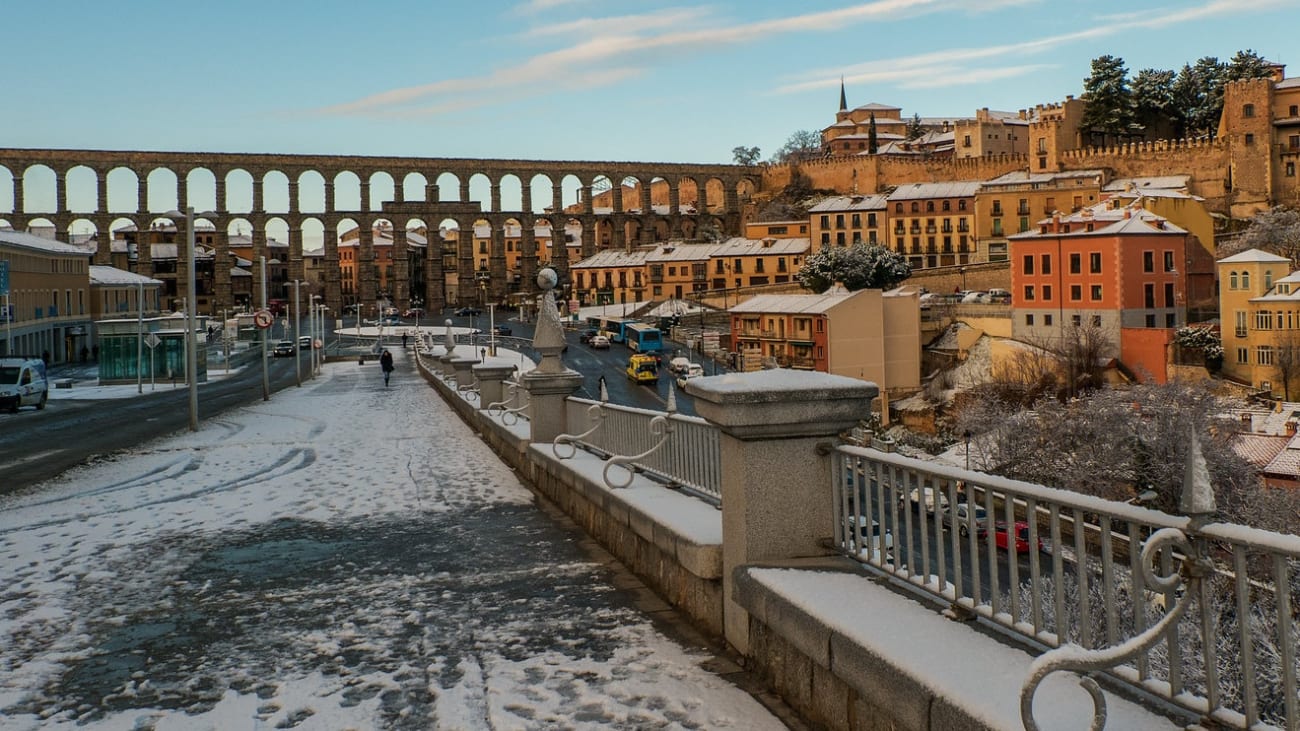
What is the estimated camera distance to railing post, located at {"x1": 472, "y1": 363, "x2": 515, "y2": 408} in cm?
1911

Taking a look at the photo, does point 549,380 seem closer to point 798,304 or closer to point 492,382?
point 492,382

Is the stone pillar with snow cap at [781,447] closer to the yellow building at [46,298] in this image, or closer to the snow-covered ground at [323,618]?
the snow-covered ground at [323,618]

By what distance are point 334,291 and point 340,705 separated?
405ft

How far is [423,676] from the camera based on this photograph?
545cm

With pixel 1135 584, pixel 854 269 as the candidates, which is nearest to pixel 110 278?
pixel 854 269

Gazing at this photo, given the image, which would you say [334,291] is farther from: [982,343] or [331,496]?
[331,496]

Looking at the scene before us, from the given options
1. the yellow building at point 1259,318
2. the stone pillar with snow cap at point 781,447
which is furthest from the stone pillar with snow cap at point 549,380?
the yellow building at point 1259,318

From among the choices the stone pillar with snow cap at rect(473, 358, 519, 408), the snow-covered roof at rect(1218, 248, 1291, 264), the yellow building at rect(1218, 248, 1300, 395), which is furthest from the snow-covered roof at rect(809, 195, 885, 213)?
the stone pillar with snow cap at rect(473, 358, 519, 408)

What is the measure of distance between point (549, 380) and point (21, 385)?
77.4ft

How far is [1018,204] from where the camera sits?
93.2m

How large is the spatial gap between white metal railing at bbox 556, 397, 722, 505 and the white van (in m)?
23.8

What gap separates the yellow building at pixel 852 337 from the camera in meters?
65.2

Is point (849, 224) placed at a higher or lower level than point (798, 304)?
higher

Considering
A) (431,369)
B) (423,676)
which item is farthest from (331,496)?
(431,369)
